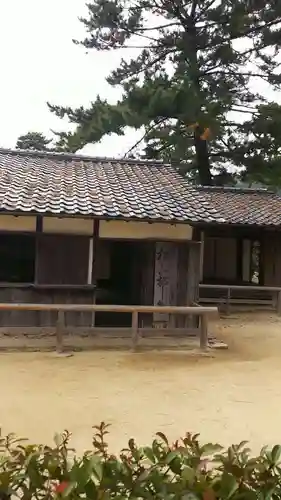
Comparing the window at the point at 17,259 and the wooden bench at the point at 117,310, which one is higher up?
the window at the point at 17,259

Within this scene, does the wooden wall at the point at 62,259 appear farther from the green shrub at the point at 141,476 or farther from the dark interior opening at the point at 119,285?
the green shrub at the point at 141,476

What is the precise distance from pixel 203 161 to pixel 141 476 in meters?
19.7

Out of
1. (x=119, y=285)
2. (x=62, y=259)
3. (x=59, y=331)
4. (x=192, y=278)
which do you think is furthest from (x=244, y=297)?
(x=59, y=331)

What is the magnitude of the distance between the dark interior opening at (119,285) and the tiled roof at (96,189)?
1458mm

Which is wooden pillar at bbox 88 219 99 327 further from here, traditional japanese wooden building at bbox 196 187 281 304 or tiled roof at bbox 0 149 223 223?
traditional japanese wooden building at bbox 196 187 281 304

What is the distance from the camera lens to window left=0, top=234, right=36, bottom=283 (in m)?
9.22

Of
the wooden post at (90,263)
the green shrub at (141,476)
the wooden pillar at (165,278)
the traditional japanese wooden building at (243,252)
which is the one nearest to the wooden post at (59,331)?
the wooden post at (90,263)

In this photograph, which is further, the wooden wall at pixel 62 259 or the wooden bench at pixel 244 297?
the wooden bench at pixel 244 297

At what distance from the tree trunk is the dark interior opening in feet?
31.2

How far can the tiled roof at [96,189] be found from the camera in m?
8.90

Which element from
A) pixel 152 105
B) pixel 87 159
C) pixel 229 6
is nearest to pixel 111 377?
pixel 87 159

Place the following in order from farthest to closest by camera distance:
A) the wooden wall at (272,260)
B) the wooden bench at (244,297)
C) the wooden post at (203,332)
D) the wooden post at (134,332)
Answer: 1. the wooden wall at (272,260)
2. the wooden bench at (244,297)
3. the wooden post at (203,332)
4. the wooden post at (134,332)

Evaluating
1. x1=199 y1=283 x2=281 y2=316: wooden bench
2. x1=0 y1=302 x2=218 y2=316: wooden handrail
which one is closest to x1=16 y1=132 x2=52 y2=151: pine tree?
x1=199 y1=283 x2=281 y2=316: wooden bench

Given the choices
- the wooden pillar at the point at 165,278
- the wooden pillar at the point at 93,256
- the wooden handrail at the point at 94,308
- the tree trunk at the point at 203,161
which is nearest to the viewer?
the wooden handrail at the point at 94,308
